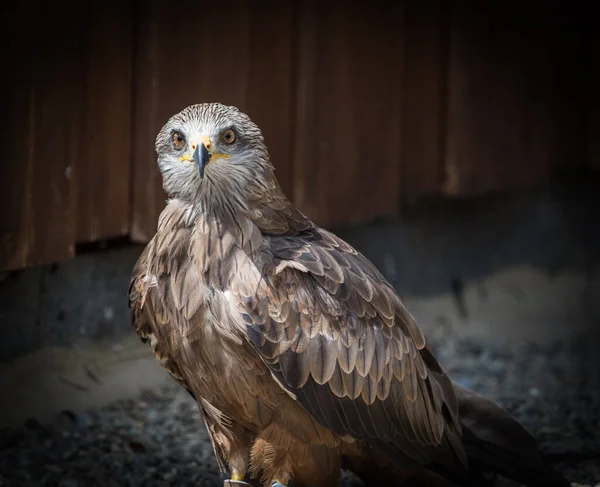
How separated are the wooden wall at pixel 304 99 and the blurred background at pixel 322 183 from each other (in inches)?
0.5

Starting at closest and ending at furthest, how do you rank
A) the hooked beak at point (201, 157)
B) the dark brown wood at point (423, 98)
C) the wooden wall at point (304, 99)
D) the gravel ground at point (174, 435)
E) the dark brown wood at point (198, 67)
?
1. the hooked beak at point (201, 157)
2. the gravel ground at point (174, 435)
3. the wooden wall at point (304, 99)
4. the dark brown wood at point (198, 67)
5. the dark brown wood at point (423, 98)

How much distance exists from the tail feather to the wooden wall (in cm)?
204

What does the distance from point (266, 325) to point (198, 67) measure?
2263 mm

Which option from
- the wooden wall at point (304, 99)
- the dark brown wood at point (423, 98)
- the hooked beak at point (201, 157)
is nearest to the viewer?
the hooked beak at point (201, 157)

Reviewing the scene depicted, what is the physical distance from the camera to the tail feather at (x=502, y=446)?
4.55 m

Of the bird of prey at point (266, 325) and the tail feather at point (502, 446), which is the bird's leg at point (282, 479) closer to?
→ the bird of prey at point (266, 325)

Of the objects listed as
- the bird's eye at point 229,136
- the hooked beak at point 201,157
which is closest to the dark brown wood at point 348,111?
the bird's eye at point 229,136

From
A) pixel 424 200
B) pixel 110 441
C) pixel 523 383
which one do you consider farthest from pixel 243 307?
pixel 424 200

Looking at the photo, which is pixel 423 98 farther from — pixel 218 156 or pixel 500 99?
pixel 218 156

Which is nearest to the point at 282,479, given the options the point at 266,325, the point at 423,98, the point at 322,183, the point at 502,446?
the point at 266,325

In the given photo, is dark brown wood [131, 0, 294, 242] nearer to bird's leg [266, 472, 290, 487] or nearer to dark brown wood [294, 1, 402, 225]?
dark brown wood [294, 1, 402, 225]

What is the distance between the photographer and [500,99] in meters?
7.61

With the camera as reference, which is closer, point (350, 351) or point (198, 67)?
point (350, 351)

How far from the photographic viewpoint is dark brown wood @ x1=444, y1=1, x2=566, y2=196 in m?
7.35
